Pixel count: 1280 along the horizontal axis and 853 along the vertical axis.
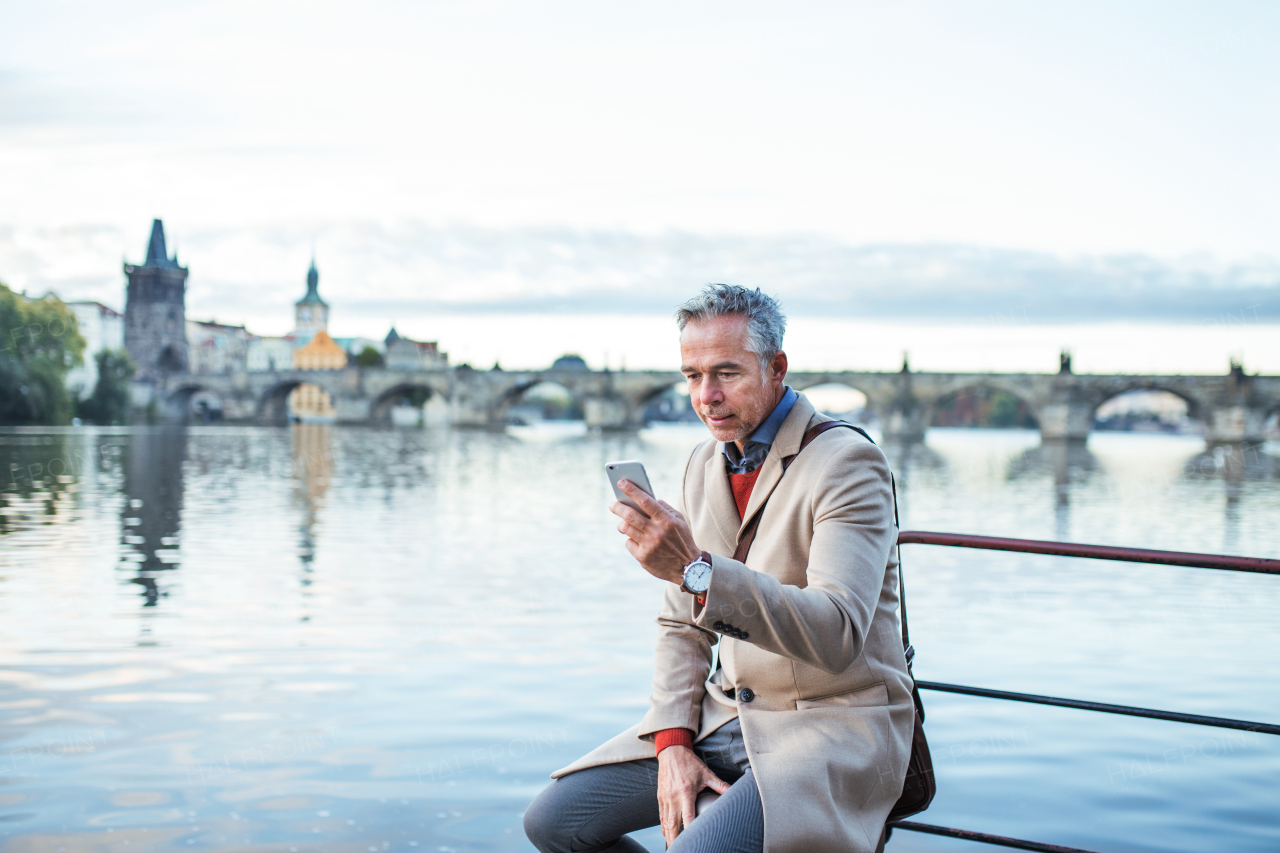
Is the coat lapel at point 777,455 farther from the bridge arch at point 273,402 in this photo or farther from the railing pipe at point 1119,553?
the bridge arch at point 273,402

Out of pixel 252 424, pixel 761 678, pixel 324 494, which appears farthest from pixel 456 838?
pixel 252 424

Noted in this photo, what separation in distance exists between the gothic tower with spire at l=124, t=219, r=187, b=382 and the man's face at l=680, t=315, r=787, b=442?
279 ft

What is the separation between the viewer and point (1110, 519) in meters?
16.2

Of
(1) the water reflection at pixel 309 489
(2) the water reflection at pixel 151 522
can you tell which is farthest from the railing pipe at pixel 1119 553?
(2) the water reflection at pixel 151 522

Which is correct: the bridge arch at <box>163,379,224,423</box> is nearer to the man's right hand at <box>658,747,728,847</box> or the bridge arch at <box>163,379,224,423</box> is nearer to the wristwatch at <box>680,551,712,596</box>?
the man's right hand at <box>658,747,728,847</box>

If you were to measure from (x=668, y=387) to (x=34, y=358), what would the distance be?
3256cm

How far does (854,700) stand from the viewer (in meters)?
1.96

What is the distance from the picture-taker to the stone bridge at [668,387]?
179 feet

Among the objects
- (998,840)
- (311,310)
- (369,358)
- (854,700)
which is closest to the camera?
(854,700)

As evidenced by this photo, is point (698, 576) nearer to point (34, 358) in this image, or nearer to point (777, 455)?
point (777, 455)

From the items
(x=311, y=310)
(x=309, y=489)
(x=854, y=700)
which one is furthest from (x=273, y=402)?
(x=854, y=700)

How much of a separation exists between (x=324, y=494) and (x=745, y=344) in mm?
15236

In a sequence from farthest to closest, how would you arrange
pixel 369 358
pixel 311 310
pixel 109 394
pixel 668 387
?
pixel 311 310
pixel 369 358
pixel 668 387
pixel 109 394

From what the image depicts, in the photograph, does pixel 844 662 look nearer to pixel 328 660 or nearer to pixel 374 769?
pixel 374 769
